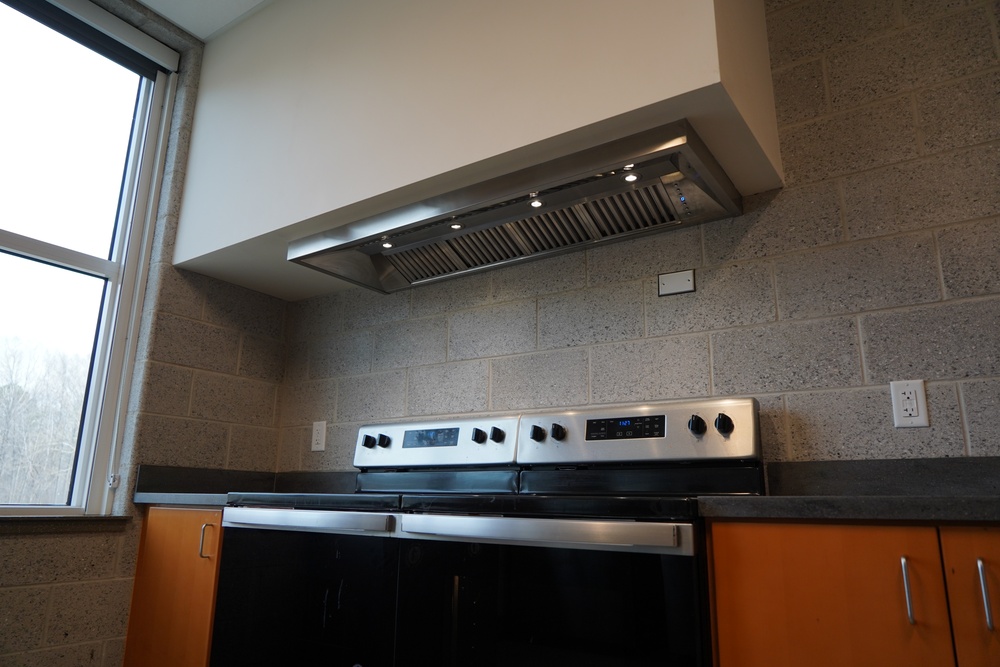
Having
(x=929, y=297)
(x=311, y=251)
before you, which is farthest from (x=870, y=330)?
(x=311, y=251)

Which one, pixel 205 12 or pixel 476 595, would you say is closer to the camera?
pixel 476 595

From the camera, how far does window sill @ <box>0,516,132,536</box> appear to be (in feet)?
7.04

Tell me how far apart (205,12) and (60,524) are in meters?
2.04

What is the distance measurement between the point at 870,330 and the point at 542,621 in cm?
108

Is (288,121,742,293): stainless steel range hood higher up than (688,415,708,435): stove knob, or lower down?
higher up

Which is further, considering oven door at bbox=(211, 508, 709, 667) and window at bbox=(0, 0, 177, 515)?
window at bbox=(0, 0, 177, 515)

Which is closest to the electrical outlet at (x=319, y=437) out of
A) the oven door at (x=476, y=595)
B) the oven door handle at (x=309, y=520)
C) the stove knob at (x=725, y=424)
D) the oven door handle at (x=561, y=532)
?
the oven door handle at (x=309, y=520)

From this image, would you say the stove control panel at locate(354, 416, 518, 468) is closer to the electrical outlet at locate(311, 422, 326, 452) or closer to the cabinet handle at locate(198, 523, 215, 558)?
the electrical outlet at locate(311, 422, 326, 452)

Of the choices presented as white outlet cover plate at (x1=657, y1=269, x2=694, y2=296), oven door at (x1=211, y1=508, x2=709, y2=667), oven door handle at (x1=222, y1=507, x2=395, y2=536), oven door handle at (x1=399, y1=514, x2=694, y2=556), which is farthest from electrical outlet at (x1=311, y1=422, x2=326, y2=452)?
white outlet cover plate at (x1=657, y1=269, x2=694, y2=296)

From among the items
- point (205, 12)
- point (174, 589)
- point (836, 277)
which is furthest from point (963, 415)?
point (205, 12)

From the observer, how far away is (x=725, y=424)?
1699 millimetres

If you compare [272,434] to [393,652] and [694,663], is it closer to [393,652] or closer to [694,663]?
[393,652]

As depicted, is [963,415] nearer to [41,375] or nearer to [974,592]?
[974,592]

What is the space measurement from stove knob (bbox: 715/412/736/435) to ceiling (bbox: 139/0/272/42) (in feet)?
7.64
